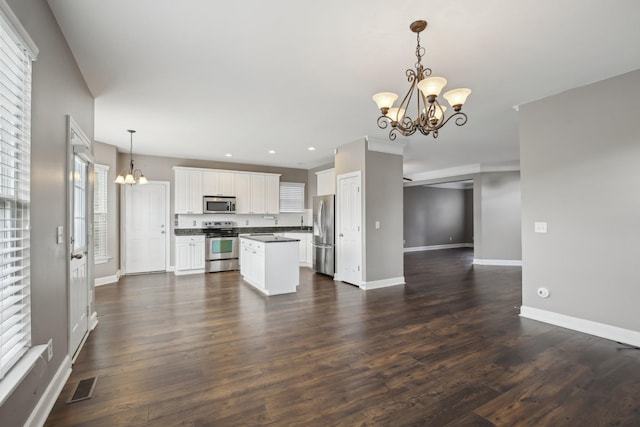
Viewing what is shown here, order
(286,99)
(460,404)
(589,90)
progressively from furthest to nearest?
(286,99)
(589,90)
(460,404)

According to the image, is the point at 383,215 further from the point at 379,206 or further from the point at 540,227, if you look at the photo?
the point at 540,227

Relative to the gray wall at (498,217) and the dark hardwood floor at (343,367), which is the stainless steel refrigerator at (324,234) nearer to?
the dark hardwood floor at (343,367)

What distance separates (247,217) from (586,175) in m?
6.58

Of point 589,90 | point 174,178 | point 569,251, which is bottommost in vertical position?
point 569,251

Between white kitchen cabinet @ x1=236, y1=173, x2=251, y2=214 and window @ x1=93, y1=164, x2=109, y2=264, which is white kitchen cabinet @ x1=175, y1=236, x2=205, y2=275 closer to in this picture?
white kitchen cabinet @ x1=236, y1=173, x2=251, y2=214

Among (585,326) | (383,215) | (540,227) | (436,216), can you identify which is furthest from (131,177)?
(436,216)

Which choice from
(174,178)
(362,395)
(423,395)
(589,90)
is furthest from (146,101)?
(589,90)

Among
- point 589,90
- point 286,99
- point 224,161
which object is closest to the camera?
point 589,90

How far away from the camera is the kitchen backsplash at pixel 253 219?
710 cm

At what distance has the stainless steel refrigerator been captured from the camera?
241 inches

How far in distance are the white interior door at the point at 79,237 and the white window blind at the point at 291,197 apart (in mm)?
4948

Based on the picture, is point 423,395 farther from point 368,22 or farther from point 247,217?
point 247,217

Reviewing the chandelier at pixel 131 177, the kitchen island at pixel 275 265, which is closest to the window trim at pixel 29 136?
the kitchen island at pixel 275 265

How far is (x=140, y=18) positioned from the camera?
2143mm
